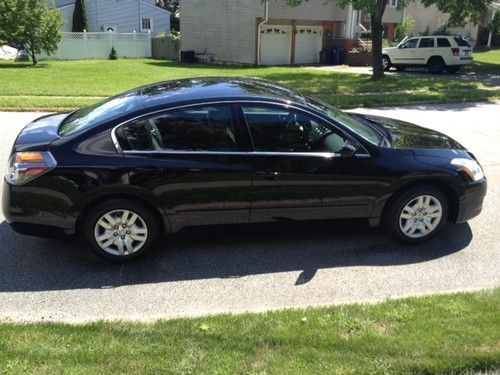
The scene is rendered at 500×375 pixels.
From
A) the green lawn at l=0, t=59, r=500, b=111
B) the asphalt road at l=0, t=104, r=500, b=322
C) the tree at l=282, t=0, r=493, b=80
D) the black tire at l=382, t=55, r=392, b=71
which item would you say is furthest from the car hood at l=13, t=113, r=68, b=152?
the black tire at l=382, t=55, r=392, b=71

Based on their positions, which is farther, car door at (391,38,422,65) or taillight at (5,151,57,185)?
car door at (391,38,422,65)

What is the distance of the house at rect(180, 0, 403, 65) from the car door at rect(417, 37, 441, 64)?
560 centimetres

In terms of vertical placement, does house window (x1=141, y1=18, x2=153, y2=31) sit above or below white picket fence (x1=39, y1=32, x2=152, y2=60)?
above

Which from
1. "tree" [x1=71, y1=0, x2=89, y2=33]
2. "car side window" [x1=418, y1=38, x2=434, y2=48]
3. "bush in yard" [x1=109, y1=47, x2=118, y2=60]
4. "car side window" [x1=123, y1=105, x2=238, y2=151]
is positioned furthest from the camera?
"tree" [x1=71, y1=0, x2=89, y2=33]

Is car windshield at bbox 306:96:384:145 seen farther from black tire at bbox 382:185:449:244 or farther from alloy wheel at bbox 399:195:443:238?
alloy wheel at bbox 399:195:443:238

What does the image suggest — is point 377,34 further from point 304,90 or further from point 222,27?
point 222,27

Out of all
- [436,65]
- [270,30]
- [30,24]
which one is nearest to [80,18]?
[30,24]

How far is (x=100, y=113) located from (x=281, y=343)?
277cm

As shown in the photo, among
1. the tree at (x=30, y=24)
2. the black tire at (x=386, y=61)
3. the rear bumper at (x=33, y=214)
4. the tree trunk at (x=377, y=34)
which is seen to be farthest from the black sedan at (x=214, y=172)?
the tree at (x=30, y=24)

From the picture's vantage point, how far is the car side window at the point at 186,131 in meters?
4.61

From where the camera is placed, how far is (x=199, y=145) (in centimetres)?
468

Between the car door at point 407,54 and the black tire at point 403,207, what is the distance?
23089mm

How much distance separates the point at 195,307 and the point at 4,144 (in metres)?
6.16

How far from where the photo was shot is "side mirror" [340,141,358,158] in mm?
4801
